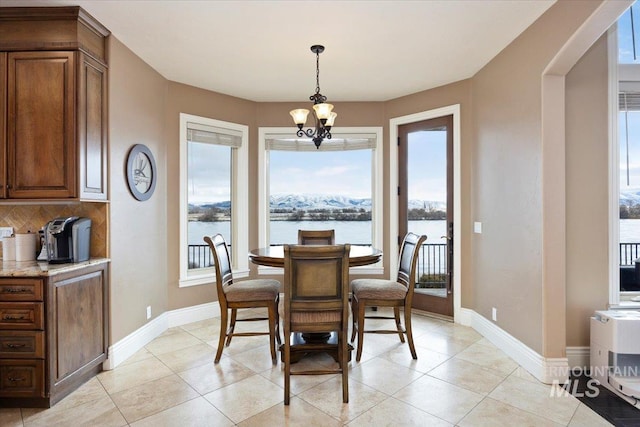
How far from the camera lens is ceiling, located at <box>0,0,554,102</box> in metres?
2.54

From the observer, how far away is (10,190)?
2572 mm

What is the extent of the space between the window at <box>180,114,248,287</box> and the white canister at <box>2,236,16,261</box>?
1.51 m

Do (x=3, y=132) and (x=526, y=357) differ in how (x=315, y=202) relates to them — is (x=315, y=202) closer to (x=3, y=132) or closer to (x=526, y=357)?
(x=526, y=357)

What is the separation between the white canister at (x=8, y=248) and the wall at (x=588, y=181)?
14.5 ft

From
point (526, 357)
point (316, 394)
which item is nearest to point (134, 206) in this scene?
point (316, 394)

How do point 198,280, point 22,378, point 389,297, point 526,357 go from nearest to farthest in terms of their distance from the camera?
1. point 22,378
2. point 526,357
3. point 389,297
4. point 198,280

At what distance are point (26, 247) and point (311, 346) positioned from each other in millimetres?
2396

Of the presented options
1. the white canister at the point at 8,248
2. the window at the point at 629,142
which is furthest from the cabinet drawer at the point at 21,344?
the window at the point at 629,142

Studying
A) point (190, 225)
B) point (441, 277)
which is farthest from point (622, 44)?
point (190, 225)

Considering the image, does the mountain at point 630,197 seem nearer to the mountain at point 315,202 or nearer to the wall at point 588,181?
the wall at point 588,181

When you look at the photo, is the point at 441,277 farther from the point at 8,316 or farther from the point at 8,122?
the point at 8,122

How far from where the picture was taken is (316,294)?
238 cm

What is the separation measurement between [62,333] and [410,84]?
13.4 ft

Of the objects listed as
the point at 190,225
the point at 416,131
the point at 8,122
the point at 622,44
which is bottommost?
the point at 190,225
